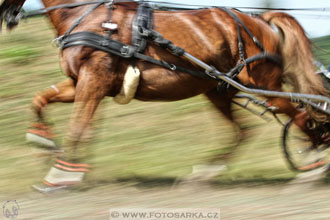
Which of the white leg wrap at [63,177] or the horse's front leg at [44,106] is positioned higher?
the horse's front leg at [44,106]

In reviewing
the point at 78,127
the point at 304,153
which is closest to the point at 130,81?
the point at 78,127

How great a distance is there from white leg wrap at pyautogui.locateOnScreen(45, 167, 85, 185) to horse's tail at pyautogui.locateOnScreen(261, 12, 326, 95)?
2.21 metres

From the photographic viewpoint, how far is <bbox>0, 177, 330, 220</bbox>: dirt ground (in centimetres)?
374

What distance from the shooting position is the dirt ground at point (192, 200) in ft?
12.3

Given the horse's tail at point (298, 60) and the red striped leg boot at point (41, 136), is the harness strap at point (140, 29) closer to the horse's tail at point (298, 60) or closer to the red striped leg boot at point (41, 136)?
the red striped leg boot at point (41, 136)

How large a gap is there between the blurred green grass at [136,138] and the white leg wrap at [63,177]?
0.40 m

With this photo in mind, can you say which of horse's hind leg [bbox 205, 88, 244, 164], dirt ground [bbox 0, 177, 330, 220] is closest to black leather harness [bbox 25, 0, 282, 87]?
horse's hind leg [bbox 205, 88, 244, 164]

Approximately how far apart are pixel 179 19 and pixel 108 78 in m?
0.83

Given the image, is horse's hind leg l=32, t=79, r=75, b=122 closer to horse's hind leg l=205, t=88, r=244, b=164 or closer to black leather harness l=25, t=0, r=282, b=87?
black leather harness l=25, t=0, r=282, b=87

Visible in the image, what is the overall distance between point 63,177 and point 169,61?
1.31 m

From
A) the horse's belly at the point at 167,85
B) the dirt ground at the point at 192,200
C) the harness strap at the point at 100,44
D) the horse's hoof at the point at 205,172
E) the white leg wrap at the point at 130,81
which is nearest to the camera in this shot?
the dirt ground at the point at 192,200

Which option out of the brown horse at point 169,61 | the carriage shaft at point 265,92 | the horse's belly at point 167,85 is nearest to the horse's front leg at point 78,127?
the brown horse at point 169,61

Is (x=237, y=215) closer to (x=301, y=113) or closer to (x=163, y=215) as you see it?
(x=163, y=215)

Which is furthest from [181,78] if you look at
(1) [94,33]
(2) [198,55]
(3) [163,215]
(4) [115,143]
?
(4) [115,143]
